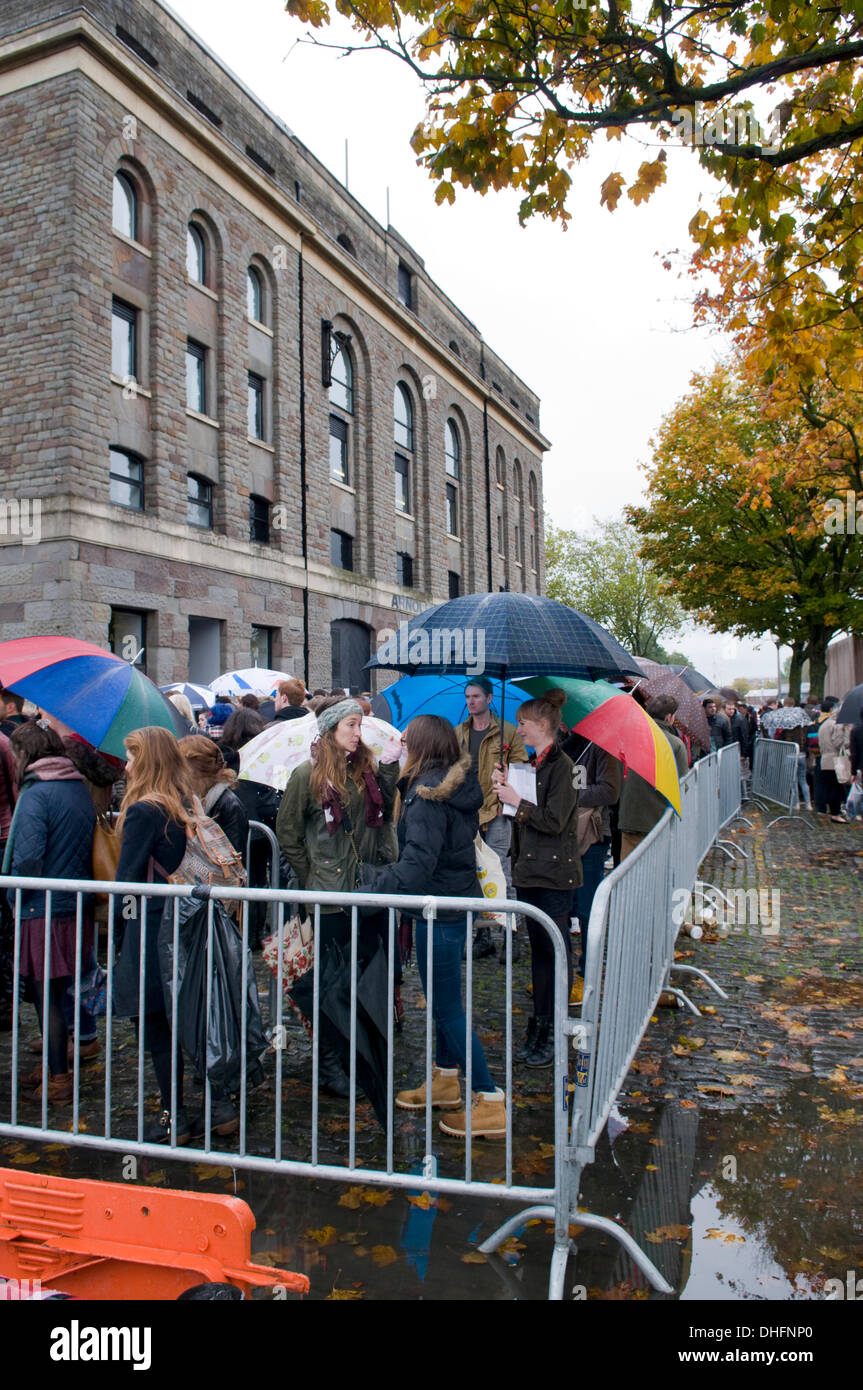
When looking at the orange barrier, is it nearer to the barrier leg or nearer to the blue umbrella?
the barrier leg

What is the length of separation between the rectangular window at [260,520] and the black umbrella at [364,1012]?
19.3m

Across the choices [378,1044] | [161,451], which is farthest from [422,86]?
[161,451]

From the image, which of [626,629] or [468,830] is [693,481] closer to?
[468,830]

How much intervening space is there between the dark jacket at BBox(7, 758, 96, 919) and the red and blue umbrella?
26 cm

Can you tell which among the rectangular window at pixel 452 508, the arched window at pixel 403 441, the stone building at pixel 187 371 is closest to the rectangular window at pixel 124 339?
the stone building at pixel 187 371

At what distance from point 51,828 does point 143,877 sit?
861 mm

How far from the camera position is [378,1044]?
3934mm

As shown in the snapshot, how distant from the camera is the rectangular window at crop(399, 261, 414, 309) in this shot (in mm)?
32844

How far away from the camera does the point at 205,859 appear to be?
14.5 ft

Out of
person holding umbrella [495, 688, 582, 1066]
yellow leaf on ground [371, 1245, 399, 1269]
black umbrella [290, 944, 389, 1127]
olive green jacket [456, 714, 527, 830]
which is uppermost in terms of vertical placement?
olive green jacket [456, 714, 527, 830]

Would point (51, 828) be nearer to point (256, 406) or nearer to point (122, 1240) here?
point (122, 1240)

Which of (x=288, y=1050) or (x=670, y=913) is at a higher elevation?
(x=670, y=913)

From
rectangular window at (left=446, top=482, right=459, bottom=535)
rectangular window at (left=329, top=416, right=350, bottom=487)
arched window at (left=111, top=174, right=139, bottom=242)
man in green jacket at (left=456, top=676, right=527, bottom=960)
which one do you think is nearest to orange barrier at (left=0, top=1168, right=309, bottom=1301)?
man in green jacket at (left=456, top=676, right=527, bottom=960)
